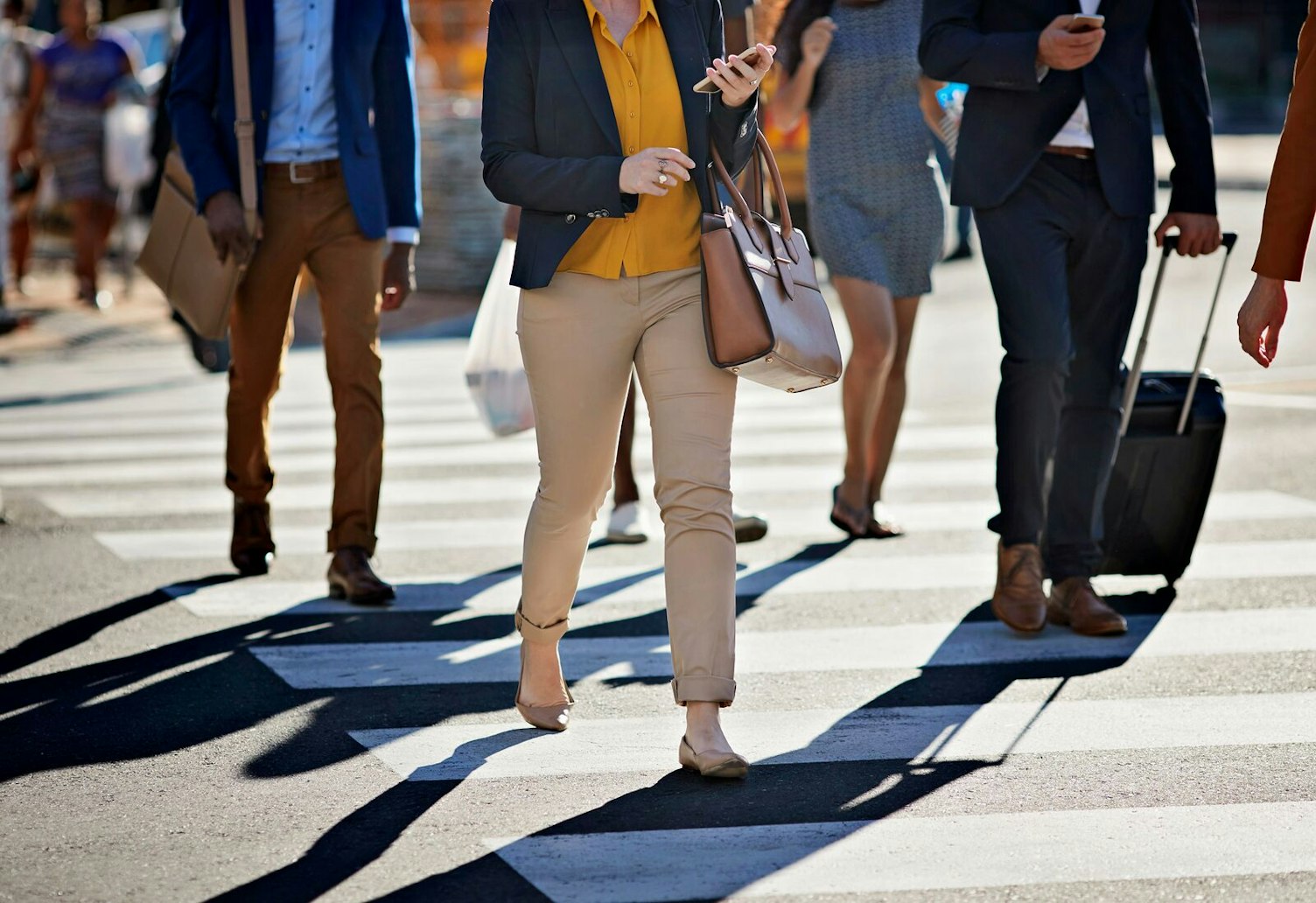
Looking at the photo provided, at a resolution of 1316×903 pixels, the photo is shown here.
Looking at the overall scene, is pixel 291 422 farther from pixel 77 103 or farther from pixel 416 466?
pixel 77 103

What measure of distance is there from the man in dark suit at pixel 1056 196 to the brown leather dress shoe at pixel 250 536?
2.50m

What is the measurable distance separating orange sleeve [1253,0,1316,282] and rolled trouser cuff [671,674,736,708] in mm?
1439

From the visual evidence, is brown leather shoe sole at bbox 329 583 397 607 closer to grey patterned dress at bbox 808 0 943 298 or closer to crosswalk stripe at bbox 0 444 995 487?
grey patterned dress at bbox 808 0 943 298

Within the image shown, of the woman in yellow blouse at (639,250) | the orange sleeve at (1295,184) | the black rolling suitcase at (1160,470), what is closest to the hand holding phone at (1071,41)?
the black rolling suitcase at (1160,470)

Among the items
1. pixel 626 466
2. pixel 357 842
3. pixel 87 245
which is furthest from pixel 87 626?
pixel 87 245

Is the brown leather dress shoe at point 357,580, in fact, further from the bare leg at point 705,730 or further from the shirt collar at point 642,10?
the shirt collar at point 642,10

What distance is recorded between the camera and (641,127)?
4.33m

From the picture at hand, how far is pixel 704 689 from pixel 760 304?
2.76 feet

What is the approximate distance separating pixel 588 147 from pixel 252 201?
208cm

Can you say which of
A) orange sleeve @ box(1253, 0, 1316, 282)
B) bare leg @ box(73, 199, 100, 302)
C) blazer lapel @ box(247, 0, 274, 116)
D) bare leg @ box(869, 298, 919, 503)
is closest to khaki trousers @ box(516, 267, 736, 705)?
orange sleeve @ box(1253, 0, 1316, 282)

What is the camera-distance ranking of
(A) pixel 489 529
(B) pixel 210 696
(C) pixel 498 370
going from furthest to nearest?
(A) pixel 489 529, (C) pixel 498 370, (B) pixel 210 696

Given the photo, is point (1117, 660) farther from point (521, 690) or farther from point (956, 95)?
point (956, 95)

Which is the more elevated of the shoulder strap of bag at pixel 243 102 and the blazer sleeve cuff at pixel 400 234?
the shoulder strap of bag at pixel 243 102

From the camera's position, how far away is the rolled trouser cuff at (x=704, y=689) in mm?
4254
